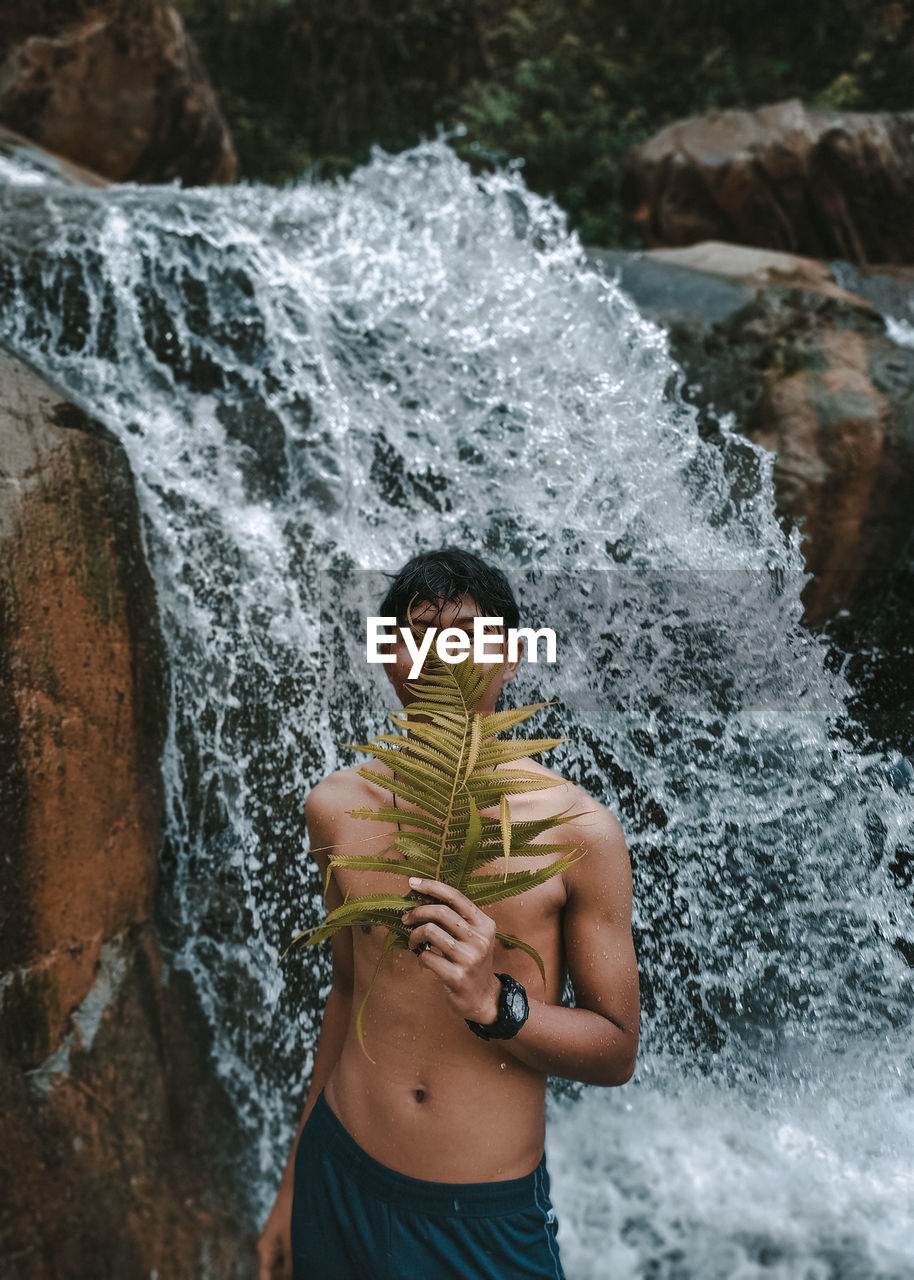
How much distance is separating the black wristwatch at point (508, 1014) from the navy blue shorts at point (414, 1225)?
42 cm

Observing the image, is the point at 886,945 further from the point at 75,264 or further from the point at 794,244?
the point at 794,244

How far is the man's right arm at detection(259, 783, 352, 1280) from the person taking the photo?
1.71 meters

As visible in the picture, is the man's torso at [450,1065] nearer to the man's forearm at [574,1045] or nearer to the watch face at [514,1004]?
Result: the man's forearm at [574,1045]

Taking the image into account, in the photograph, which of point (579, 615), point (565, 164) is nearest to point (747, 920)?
point (579, 615)

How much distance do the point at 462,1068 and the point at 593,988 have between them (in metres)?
0.28

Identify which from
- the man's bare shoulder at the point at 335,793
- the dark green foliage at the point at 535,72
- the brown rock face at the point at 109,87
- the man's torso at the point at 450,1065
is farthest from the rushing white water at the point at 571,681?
the dark green foliage at the point at 535,72

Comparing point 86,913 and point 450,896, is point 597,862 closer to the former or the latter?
point 450,896

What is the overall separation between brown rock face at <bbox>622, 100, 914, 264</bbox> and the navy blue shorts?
615 centimetres

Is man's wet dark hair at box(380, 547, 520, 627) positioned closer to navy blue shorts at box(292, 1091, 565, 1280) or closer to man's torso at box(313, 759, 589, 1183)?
man's torso at box(313, 759, 589, 1183)

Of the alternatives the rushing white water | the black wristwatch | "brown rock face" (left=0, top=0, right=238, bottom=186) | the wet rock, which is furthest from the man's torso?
"brown rock face" (left=0, top=0, right=238, bottom=186)

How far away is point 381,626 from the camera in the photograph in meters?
1.69

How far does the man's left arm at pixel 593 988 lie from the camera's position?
1376 millimetres

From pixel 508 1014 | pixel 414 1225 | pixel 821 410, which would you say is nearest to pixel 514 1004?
pixel 508 1014

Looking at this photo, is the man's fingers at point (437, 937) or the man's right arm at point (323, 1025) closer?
the man's fingers at point (437, 937)
